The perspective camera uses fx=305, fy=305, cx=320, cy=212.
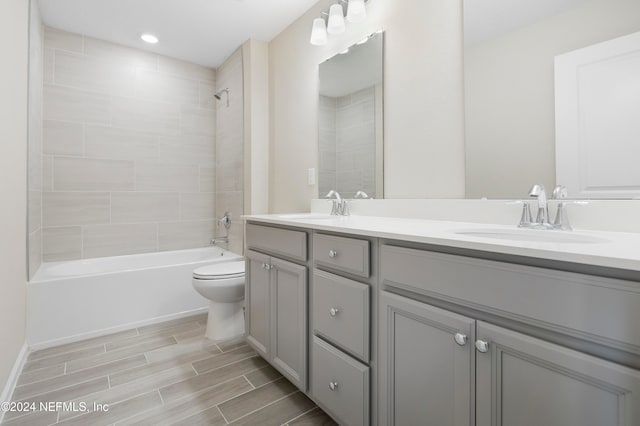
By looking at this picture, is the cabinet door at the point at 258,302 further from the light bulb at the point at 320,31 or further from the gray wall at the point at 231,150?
the light bulb at the point at 320,31

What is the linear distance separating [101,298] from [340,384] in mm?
1984

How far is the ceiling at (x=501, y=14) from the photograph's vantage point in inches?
45.1

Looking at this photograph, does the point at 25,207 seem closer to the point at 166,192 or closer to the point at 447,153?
the point at 166,192

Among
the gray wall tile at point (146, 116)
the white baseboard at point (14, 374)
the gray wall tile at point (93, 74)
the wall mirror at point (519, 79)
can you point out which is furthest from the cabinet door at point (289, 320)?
the gray wall tile at point (93, 74)

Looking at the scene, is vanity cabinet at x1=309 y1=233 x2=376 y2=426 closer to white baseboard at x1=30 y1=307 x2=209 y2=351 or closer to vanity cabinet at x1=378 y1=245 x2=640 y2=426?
vanity cabinet at x1=378 y1=245 x2=640 y2=426

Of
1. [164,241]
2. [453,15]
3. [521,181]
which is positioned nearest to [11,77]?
[164,241]


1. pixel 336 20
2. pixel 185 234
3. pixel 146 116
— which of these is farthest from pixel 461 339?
pixel 146 116

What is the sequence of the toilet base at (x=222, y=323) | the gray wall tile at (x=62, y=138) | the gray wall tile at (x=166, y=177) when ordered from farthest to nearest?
the gray wall tile at (x=166, y=177) < the gray wall tile at (x=62, y=138) < the toilet base at (x=222, y=323)

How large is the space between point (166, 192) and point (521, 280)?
3.21m

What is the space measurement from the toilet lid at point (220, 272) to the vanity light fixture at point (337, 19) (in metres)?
1.66

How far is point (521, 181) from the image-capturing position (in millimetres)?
1211

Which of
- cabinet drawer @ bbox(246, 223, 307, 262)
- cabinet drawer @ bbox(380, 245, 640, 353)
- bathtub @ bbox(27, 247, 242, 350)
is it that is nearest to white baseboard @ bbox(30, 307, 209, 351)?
bathtub @ bbox(27, 247, 242, 350)

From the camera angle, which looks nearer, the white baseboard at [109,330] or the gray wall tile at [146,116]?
the white baseboard at [109,330]

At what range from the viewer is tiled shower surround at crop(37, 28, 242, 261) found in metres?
2.61
